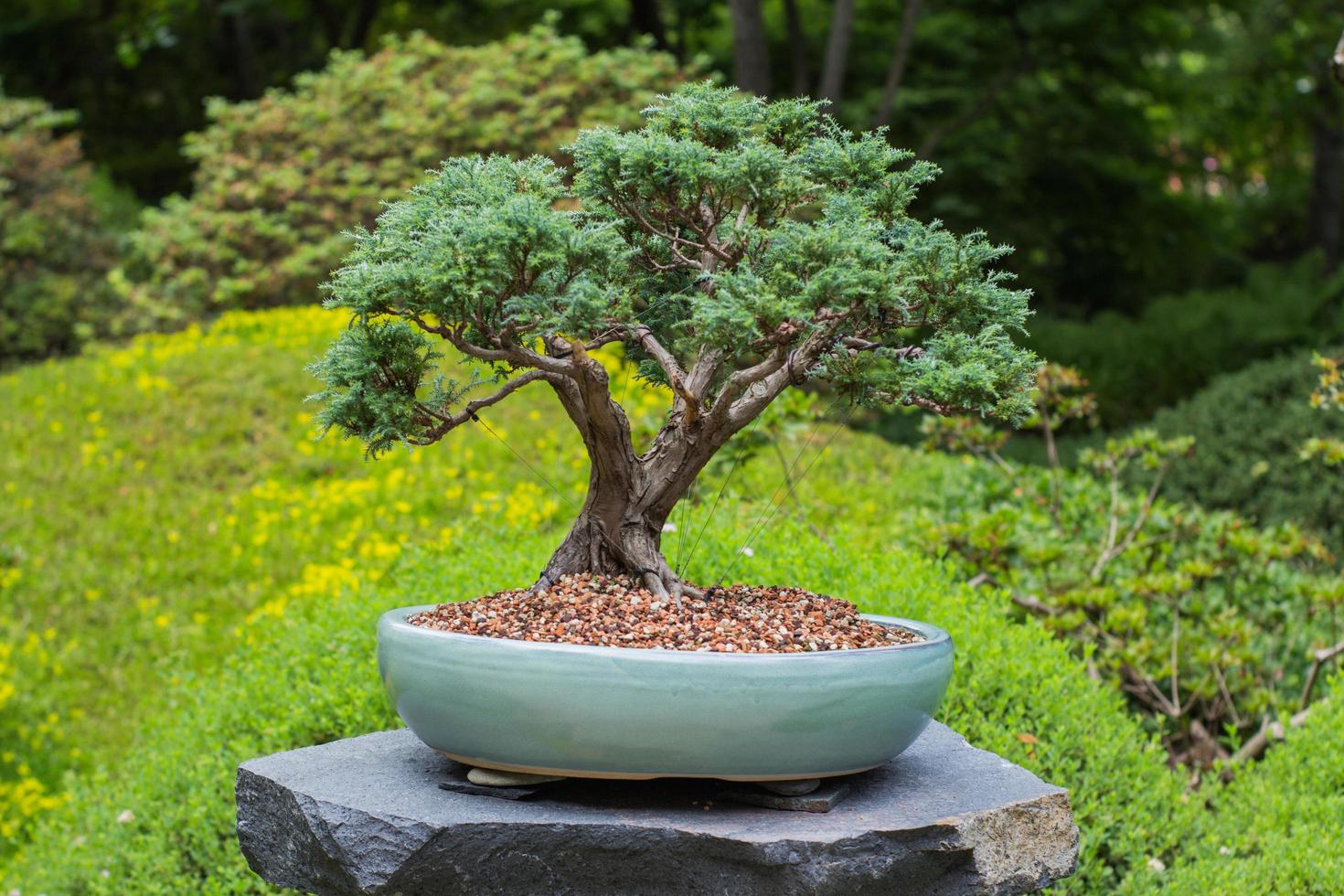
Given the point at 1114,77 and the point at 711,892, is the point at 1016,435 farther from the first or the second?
the point at 711,892

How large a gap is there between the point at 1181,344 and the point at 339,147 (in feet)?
23.4

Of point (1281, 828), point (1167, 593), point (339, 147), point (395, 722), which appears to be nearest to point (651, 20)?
point (339, 147)

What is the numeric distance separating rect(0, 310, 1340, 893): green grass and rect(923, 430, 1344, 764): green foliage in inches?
9.9

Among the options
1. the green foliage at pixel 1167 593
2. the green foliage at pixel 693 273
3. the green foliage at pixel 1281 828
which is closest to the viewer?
the green foliage at pixel 693 273

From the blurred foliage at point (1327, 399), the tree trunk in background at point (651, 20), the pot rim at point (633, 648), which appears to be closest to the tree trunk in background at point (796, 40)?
the tree trunk in background at point (651, 20)

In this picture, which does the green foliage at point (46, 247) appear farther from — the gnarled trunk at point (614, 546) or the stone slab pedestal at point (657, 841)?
the stone slab pedestal at point (657, 841)

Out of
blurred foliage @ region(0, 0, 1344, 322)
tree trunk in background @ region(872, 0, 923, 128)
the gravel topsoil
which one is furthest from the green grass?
blurred foliage @ region(0, 0, 1344, 322)

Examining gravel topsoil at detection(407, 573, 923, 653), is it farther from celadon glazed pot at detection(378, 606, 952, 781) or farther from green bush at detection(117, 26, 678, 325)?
green bush at detection(117, 26, 678, 325)

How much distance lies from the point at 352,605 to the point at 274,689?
0.39 m

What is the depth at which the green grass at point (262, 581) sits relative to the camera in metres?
3.43

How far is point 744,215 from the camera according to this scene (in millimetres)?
2451

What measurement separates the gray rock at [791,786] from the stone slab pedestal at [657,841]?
0.04 meters

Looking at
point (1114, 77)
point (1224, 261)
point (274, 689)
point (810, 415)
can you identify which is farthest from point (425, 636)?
point (1224, 261)

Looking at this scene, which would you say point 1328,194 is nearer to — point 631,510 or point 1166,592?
point 1166,592
